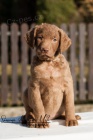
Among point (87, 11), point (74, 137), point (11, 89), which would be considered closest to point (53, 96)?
point (74, 137)

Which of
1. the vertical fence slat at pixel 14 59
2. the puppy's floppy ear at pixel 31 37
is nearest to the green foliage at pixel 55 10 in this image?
the vertical fence slat at pixel 14 59

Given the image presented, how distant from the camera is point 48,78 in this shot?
8.98 feet

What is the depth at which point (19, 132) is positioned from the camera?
2.66m

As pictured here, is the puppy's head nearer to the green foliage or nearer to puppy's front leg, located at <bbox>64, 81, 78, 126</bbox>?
puppy's front leg, located at <bbox>64, 81, 78, 126</bbox>

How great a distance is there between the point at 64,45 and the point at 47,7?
844 cm

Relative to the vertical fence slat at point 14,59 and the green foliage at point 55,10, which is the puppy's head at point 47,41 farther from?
the green foliage at point 55,10

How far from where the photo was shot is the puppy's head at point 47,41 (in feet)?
8.82

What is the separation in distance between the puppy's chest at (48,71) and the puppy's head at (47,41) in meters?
0.06

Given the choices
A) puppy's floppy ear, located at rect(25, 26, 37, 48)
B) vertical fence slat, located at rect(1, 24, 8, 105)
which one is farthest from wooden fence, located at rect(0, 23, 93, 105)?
puppy's floppy ear, located at rect(25, 26, 37, 48)

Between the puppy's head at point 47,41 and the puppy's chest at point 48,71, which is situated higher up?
the puppy's head at point 47,41

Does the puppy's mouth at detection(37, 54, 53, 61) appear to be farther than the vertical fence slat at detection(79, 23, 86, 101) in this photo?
No

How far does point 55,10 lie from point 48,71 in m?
8.56

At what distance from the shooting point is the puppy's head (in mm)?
2689

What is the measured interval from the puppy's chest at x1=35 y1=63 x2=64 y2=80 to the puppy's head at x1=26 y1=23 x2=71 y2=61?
2.5 inches
